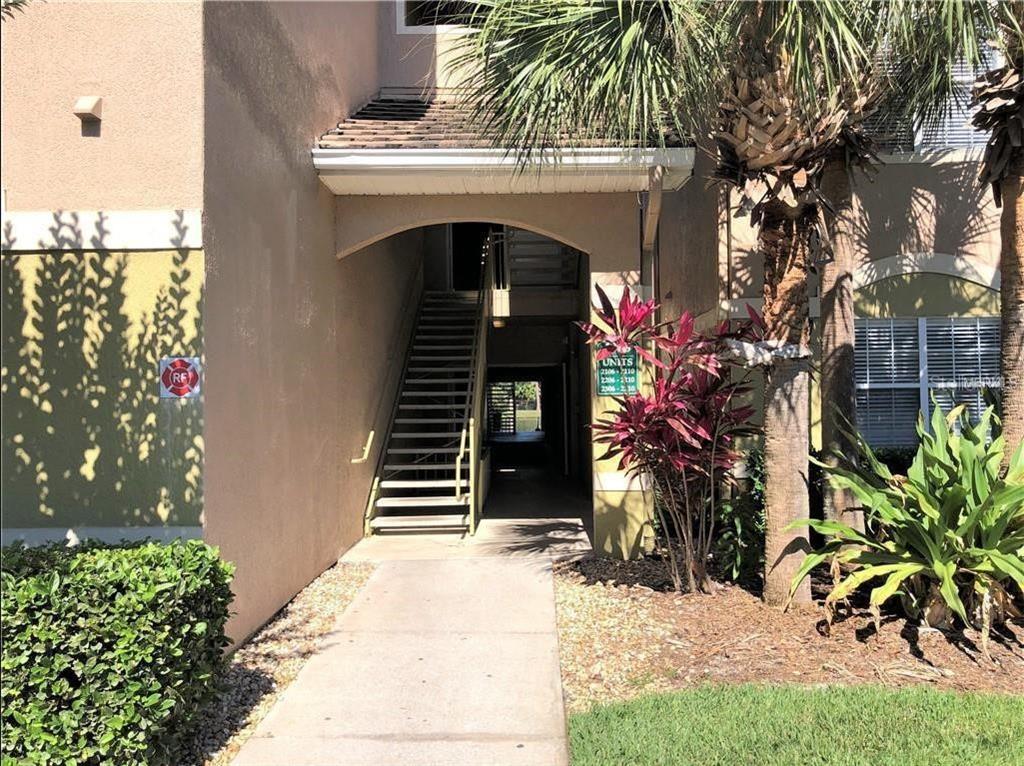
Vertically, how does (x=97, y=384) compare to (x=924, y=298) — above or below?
below

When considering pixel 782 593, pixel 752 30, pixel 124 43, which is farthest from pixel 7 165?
pixel 782 593

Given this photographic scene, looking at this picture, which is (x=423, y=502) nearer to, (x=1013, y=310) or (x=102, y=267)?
(x=102, y=267)

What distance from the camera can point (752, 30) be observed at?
175 inches

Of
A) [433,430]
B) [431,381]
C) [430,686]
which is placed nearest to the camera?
[430,686]

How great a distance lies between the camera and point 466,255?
16.2 m

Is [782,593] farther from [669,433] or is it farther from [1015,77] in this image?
[1015,77]

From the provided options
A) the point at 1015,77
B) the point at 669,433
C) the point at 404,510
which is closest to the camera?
the point at 1015,77

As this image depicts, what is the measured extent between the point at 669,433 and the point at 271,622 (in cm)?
338

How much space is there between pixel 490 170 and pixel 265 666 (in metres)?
4.46

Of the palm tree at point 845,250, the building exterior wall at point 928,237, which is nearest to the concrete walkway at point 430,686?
the palm tree at point 845,250

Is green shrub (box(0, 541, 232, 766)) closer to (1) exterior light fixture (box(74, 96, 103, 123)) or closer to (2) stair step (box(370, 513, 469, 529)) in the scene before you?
(1) exterior light fixture (box(74, 96, 103, 123))

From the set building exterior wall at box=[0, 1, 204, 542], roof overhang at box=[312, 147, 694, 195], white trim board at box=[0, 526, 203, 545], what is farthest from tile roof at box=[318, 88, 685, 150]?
white trim board at box=[0, 526, 203, 545]

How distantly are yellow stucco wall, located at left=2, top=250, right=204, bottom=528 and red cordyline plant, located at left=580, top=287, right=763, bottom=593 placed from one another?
2823mm

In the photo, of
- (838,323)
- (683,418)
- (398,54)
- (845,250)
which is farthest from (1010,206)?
(398,54)
